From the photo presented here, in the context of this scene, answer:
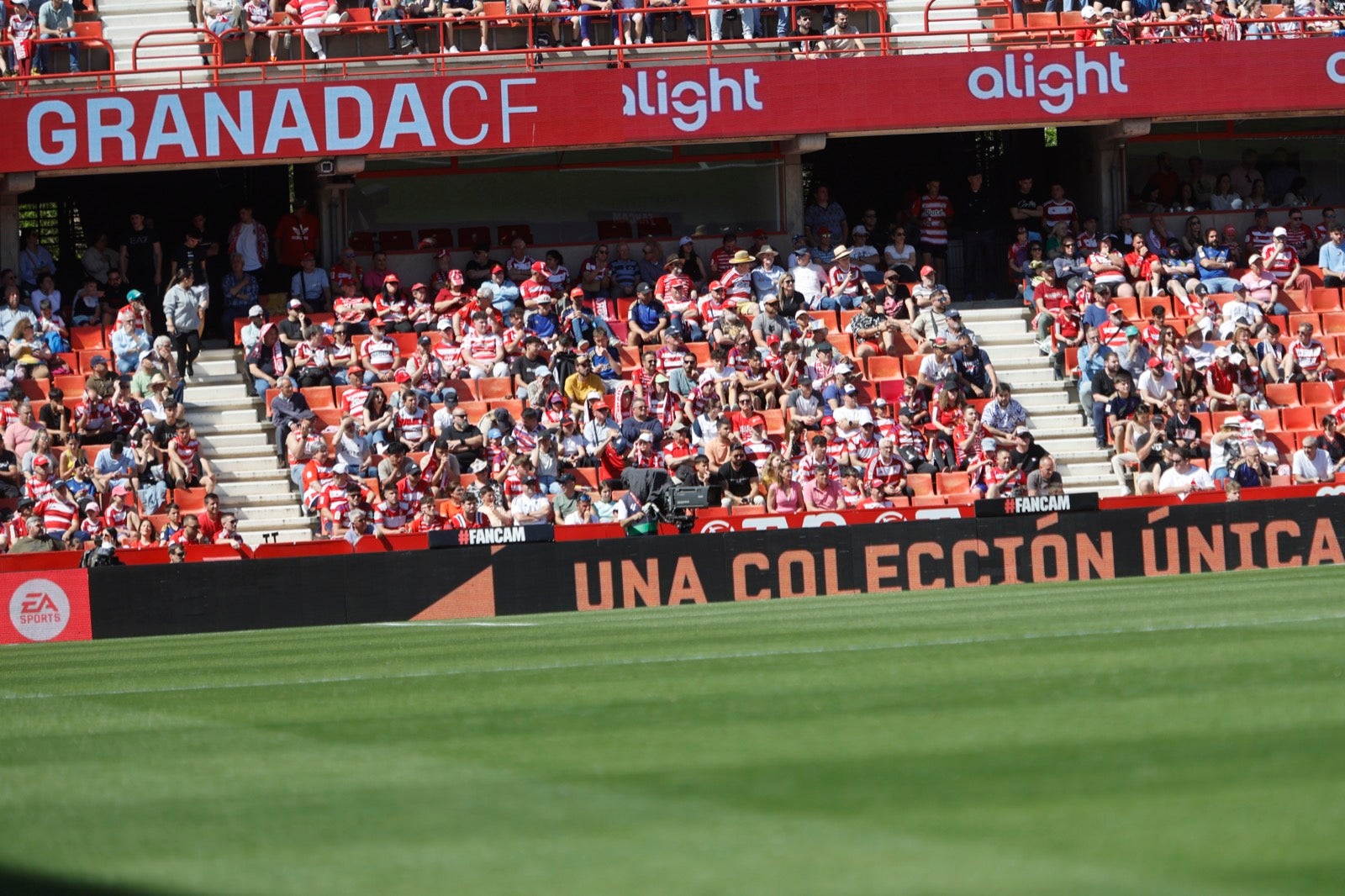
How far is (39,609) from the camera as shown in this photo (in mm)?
16312

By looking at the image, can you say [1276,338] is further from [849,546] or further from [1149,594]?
[1149,594]

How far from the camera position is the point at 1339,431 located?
20.6 meters

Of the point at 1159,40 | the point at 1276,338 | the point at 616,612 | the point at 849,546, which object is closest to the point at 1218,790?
the point at 616,612

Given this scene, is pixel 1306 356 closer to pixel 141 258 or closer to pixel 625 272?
pixel 625 272

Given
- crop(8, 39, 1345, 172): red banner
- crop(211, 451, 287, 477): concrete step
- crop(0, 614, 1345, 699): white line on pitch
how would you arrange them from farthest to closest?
crop(8, 39, 1345, 172): red banner
crop(211, 451, 287, 477): concrete step
crop(0, 614, 1345, 699): white line on pitch

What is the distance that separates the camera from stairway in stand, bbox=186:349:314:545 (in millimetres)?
20062

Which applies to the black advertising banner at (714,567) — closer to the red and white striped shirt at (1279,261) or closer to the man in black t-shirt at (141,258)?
the red and white striped shirt at (1279,261)

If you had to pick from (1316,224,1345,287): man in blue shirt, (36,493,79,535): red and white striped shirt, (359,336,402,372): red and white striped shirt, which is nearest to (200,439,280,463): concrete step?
(359,336,402,372): red and white striped shirt

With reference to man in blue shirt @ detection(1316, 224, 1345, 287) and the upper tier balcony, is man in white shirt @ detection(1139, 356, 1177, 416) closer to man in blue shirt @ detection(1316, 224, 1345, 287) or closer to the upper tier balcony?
man in blue shirt @ detection(1316, 224, 1345, 287)

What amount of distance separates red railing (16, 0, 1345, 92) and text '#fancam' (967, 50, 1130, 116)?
36 cm

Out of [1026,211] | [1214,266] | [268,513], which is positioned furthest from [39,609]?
[1214,266]

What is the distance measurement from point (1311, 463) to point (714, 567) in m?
7.79

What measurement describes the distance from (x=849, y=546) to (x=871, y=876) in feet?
44.5

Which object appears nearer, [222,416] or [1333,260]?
[222,416]
